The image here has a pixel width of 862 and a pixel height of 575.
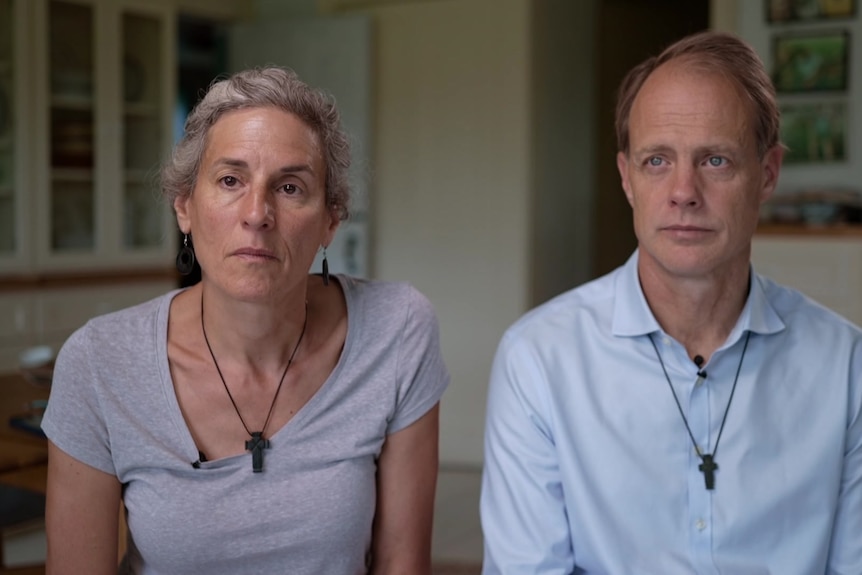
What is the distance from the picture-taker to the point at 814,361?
142cm

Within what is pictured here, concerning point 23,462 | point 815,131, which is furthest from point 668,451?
point 815,131

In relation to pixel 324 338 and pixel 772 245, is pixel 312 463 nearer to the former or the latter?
pixel 324 338

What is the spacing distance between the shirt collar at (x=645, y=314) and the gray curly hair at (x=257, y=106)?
0.46 meters

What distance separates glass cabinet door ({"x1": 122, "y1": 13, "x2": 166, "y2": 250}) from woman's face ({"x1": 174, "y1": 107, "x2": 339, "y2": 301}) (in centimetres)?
312

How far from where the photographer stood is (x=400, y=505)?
146 cm

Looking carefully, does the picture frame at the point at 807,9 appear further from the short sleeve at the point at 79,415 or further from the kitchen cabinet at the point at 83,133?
the short sleeve at the point at 79,415

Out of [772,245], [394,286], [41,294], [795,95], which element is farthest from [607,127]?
[394,286]

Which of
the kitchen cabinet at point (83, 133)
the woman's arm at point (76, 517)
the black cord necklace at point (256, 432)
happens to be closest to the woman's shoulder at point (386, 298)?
the black cord necklace at point (256, 432)

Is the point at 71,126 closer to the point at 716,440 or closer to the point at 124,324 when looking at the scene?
the point at 124,324

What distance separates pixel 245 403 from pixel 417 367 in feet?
0.89

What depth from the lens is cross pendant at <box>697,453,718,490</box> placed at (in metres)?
1.34

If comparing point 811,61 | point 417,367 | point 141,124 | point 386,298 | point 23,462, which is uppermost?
point 811,61

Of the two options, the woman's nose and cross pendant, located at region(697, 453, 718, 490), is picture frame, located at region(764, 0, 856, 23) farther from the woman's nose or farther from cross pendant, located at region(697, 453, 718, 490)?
the woman's nose

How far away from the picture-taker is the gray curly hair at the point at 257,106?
1.35m
